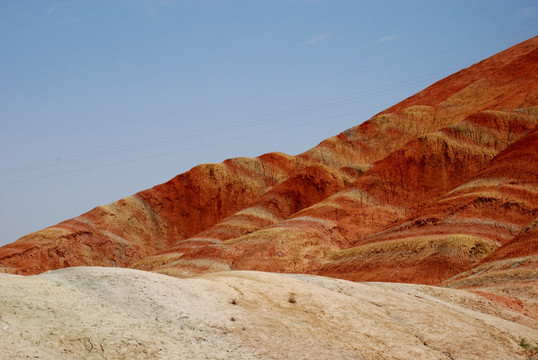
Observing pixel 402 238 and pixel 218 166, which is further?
pixel 218 166

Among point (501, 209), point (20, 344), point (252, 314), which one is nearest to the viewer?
point (20, 344)

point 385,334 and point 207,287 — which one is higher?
point 207,287

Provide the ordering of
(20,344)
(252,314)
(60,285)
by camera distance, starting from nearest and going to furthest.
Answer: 1. (20,344)
2. (60,285)
3. (252,314)

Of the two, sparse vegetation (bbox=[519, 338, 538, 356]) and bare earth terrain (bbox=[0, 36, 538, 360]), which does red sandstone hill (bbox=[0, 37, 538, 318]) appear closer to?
bare earth terrain (bbox=[0, 36, 538, 360])

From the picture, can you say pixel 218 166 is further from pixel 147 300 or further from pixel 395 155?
pixel 147 300

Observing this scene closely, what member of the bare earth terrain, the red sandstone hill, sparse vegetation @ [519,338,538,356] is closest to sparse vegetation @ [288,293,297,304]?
the bare earth terrain

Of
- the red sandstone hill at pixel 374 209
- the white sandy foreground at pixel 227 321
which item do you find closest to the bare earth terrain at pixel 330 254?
the white sandy foreground at pixel 227 321

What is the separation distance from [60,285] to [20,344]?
3.32m

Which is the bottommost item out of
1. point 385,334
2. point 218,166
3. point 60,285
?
point 385,334

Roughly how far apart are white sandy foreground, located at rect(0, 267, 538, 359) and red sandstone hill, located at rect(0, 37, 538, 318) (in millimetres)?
8056

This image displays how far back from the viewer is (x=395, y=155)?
226 feet

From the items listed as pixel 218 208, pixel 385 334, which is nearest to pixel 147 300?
pixel 385 334

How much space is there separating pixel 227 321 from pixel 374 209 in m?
49.3

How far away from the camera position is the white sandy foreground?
1309 cm
